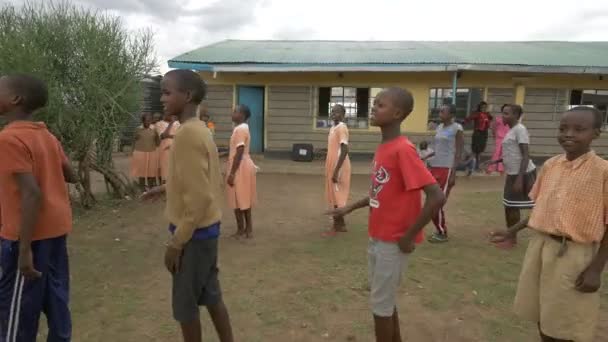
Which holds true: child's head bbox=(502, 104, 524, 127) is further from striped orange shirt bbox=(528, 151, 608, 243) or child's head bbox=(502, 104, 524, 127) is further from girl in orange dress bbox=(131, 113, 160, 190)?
girl in orange dress bbox=(131, 113, 160, 190)

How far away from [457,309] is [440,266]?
3.25 feet

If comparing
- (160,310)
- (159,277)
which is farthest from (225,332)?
(159,277)

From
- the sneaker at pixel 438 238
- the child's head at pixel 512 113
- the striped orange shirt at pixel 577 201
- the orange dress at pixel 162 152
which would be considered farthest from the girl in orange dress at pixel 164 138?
the striped orange shirt at pixel 577 201

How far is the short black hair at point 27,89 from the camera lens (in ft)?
7.27

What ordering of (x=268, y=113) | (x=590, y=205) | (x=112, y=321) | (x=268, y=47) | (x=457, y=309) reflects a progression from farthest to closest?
(x=268, y=47), (x=268, y=113), (x=457, y=309), (x=112, y=321), (x=590, y=205)

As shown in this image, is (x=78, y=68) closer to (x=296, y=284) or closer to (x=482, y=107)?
(x=296, y=284)

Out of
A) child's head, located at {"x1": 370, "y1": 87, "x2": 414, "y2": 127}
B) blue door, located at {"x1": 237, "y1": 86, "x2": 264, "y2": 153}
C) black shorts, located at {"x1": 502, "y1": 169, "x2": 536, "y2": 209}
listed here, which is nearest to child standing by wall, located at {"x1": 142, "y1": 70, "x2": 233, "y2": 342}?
child's head, located at {"x1": 370, "y1": 87, "x2": 414, "y2": 127}

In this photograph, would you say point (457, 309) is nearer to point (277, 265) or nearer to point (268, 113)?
point (277, 265)

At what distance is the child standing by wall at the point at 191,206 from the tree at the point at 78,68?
4426 mm

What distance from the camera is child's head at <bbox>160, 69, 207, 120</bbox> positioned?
222cm

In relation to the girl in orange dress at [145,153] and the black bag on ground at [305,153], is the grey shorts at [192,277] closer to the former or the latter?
the girl in orange dress at [145,153]

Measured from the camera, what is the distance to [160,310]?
338cm

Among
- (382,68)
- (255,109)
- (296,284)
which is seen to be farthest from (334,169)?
(255,109)

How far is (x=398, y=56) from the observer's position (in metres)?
12.7
